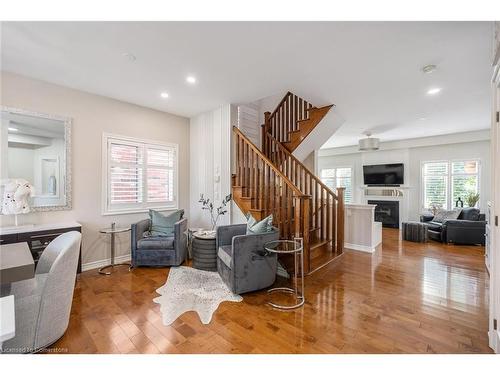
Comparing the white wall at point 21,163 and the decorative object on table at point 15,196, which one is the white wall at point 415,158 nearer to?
the white wall at point 21,163

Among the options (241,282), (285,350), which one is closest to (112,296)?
(241,282)

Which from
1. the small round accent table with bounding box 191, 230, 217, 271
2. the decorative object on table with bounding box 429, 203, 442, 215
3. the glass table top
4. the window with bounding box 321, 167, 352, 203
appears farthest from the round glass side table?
the window with bounding box 321, 167, 352, 203

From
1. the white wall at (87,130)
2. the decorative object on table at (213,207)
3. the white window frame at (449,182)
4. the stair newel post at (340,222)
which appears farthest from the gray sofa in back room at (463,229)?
the white wall at (87,130)

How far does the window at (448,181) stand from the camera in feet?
20.9

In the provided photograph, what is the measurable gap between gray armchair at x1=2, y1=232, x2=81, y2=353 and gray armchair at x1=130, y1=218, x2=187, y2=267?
1624mm

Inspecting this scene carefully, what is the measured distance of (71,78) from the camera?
3.16 metres

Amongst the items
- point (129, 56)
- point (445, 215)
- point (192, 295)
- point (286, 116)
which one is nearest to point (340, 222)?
point (286, 116)

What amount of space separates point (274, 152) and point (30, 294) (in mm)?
4176

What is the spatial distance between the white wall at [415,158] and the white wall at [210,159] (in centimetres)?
606

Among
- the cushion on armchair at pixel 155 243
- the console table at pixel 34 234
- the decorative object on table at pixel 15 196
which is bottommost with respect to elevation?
the cushion on armchair at pixel 155 243

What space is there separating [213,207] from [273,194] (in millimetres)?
1319

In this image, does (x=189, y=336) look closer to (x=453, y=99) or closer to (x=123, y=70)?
(x=123, y=70)

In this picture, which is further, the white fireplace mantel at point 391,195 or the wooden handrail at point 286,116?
the white fireplace mantel at point 391,195

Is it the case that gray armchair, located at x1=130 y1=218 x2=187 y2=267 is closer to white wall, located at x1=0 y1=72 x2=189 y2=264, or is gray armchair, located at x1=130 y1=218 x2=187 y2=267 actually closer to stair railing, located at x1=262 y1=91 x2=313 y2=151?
white wall, located at x1=0 y1=72 x2=189 y2=264
